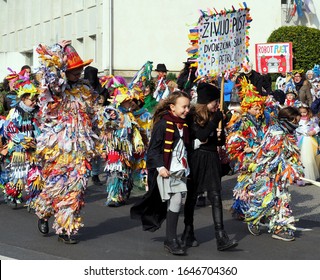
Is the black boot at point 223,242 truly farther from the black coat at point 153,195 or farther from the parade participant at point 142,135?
the parade participant at point 142,135

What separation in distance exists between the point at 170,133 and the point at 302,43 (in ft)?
71.1

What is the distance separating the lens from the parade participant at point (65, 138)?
27.5 feet

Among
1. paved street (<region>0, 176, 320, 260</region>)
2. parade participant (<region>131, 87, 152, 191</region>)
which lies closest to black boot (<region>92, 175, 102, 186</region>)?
parade participant (<region>131, 87, 152, 191</region>)

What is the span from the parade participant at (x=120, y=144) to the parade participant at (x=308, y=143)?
341 cm

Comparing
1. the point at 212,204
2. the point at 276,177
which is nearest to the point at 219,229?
the point at 212,204

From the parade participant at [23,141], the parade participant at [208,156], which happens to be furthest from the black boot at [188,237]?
the parade participant at [23,141]

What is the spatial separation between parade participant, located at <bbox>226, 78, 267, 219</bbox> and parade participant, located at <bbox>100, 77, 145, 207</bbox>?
2.12 metres

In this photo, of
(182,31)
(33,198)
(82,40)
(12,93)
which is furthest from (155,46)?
(33,198)

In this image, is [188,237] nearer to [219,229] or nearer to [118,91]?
[219,229]

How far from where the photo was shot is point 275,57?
1916 centimetres

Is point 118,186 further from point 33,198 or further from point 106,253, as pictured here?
point 106,253

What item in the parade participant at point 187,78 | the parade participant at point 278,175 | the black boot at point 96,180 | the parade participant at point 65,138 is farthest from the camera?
the parade participant at point 187,78

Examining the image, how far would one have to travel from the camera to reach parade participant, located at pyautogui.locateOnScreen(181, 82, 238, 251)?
8.16 metres

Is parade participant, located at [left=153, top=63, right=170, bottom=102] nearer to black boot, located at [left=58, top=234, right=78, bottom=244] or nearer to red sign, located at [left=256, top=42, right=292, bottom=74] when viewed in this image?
red sign, located at [left=256, top=42, right=292, bottom=74]
